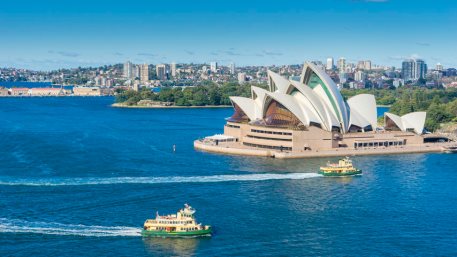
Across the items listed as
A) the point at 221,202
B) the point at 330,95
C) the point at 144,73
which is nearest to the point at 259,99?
the point at 330,95

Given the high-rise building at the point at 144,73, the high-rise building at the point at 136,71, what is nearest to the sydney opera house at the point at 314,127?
the high-rise building at the point at 144,73

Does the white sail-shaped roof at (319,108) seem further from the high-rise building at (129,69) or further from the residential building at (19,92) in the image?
the high-rise building at (129,69)

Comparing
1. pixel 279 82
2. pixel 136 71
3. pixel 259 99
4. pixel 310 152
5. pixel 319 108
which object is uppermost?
pixel 136 71

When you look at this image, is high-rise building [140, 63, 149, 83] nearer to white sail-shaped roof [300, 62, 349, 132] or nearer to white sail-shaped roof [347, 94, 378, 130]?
white sail-shaped roof [347, 94, 378, 130]

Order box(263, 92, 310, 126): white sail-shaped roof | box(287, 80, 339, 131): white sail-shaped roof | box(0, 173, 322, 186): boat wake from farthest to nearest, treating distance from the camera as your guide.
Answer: box(287, 80, 339, 131): white sail-shaped roof
box(263, 92, 310, 126): white sail-shaped roof
box(0, 173, 322, 186): boat wake

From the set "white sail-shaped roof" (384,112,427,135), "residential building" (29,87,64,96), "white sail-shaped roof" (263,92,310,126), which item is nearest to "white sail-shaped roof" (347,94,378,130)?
"white sail-shaped roof" (384,112,427,135)

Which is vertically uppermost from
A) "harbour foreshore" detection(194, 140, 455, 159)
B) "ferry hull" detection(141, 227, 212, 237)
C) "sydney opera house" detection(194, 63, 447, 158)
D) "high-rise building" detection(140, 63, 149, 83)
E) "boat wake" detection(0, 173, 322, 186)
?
"high-rise building" detection(140, 63, 149, 83)

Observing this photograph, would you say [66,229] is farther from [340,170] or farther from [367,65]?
[367,65]
